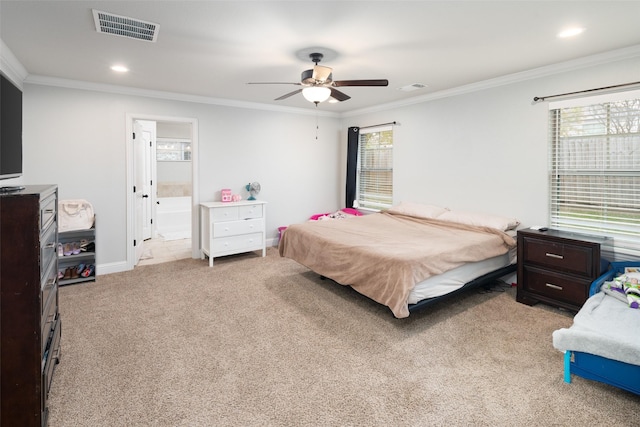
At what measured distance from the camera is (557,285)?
123 inches

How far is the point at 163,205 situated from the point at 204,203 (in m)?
3.25

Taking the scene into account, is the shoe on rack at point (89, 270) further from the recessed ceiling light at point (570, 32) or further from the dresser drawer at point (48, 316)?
the recessed ceiling light at point (570, 32)

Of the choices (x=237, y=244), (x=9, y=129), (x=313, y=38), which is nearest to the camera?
(x=9, y=129)

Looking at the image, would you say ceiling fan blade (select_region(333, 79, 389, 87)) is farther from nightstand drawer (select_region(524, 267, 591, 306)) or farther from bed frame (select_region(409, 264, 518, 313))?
nightstand drawer (select_region(524, 267, 591, 306))

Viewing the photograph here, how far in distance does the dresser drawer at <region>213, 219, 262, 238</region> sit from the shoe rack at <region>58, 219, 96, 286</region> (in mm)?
1475

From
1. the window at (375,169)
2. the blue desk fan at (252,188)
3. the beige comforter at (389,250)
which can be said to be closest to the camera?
the beige comforter at (389,250)

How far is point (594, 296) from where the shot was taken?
2.61 metres

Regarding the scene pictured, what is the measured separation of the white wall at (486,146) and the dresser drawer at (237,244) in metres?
2.33

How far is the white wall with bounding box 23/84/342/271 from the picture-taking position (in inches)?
156

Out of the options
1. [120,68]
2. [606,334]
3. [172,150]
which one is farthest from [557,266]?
[172,150]

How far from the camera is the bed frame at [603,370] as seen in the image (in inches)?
75.4

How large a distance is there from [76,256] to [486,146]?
5.22 meters

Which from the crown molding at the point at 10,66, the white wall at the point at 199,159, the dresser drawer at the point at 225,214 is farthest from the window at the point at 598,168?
the crown molding at the point at 10,66

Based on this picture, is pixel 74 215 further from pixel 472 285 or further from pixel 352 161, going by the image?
pixel 472 285
